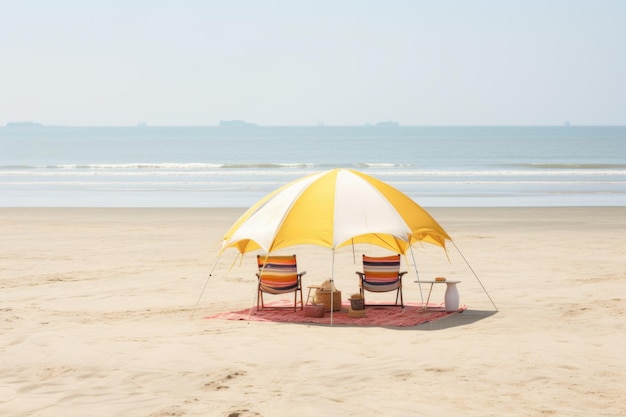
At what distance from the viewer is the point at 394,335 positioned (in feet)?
33.6

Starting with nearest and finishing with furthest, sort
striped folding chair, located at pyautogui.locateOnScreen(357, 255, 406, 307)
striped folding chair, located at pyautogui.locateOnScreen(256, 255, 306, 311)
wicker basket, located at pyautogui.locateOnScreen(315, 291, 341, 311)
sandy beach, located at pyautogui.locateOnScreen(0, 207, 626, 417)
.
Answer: sandy beach, located at pyautogui.locateOnScreen(0, 207, 626, 417) → striped folding chair, located at pyautogui.locateOnScreen(256, 255, 306, 311) → striped folding chair, located at pyautogui.locateOnScreen(357, 255, 406, 307) → wicker basket, located at pyautogui.locateOnScreen(315, 291, 341, 311)

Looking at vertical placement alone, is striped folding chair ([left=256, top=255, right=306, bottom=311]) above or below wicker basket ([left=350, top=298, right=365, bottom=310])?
above

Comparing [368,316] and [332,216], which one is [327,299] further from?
[332,216]

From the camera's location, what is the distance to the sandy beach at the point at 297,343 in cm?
755

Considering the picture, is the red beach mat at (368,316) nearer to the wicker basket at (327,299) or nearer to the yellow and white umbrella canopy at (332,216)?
the wicker basket at (327,299)

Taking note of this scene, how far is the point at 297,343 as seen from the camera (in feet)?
32.1

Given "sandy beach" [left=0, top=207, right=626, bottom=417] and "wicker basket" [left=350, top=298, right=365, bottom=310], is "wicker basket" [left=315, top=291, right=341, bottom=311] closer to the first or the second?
"wicker basket" [left=350, top=298, right=365, bottom=310]

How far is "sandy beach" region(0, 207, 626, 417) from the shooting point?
297 inches

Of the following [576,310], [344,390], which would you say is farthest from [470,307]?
[344,390]

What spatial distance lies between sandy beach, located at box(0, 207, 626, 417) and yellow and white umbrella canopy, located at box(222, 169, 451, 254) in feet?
3.76

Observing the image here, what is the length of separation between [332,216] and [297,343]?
226cm

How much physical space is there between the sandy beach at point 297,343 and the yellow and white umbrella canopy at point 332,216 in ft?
3.76

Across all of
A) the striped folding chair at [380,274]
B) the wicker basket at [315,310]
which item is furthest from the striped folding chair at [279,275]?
the striped folding chair at [380,274]

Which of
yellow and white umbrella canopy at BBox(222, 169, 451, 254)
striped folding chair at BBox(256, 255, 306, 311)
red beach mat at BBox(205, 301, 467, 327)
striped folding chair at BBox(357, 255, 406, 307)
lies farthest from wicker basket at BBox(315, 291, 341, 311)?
yellow and white umbrella canopy at BBox(222, 169, 451, 254)
